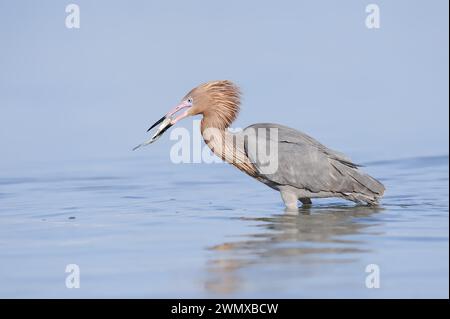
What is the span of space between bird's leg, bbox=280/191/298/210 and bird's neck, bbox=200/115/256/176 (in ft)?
1.76

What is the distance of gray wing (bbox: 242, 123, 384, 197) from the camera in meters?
14.6

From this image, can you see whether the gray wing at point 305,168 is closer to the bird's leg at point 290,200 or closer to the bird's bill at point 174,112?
the bird's leg at point 290,200

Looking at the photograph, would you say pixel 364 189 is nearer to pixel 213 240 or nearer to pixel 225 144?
pixel 225 144

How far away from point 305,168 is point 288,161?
0.25 m

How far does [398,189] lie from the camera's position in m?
17.0

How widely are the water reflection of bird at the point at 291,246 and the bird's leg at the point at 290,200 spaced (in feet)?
1.42

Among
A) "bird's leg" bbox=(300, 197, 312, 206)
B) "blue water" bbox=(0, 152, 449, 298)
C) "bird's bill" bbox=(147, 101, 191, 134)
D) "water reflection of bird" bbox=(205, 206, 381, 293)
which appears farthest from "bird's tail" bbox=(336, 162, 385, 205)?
"bird's bill" bbox=(147, 101, 191, 134)

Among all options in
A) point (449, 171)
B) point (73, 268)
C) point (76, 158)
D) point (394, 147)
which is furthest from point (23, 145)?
point (73, 268)

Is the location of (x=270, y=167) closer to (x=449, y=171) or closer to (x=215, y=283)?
(x=215, y=283)

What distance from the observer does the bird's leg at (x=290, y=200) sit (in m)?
14.7

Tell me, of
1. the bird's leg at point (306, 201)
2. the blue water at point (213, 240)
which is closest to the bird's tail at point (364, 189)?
the blue water at point (213, 240)

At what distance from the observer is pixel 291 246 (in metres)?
11.6

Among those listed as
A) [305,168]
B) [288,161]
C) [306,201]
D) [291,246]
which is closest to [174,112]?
[288,161]

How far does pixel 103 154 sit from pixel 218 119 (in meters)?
8.38
